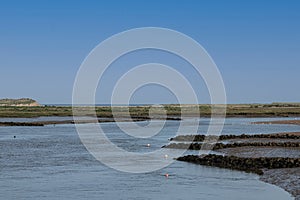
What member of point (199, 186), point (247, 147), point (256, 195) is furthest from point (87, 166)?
point (247, 147)

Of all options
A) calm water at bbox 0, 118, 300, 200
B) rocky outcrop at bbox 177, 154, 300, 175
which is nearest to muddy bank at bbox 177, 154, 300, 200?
rocky outcrop at bbox 177, 154, 300, 175

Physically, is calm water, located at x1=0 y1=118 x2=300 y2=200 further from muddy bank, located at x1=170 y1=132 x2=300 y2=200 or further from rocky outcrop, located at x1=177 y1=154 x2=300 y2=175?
rocky outcrop, located at x1=177 y1=154 x2=300 y2=175

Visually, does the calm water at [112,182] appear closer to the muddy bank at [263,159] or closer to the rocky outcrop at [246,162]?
the muddy bank at [263,159]

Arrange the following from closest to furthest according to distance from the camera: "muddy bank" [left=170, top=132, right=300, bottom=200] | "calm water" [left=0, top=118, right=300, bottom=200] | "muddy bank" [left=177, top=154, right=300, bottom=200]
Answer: "calm water" [left=0, top=118, right=300, bottom=200] < "muddy bank" [left=177, top=154, right=300, bottom=200] < "muddy bank" [left=170, top=132, right=300, bottom=200]

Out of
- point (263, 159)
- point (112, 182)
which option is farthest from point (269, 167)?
point (112, 182)

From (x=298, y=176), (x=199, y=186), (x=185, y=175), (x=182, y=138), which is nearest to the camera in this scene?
(x=199, y=186)

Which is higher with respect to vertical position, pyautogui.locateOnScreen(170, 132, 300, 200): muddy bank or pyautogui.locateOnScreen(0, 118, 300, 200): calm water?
pyautogui.locateOnScreen(170, 132, 300, 200): muddy bank

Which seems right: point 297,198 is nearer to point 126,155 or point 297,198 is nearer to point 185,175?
point 185,175

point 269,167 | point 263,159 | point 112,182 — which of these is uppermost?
point 263,159

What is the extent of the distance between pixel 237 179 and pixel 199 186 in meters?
2.91

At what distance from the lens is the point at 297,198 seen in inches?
795

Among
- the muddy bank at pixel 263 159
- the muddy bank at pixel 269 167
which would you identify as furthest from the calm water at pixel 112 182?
the muddy bank at pixel 263 159

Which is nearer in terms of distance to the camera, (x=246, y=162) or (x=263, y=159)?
(x=246, y=162)

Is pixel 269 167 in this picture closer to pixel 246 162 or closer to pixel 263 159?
pixel 246 162
